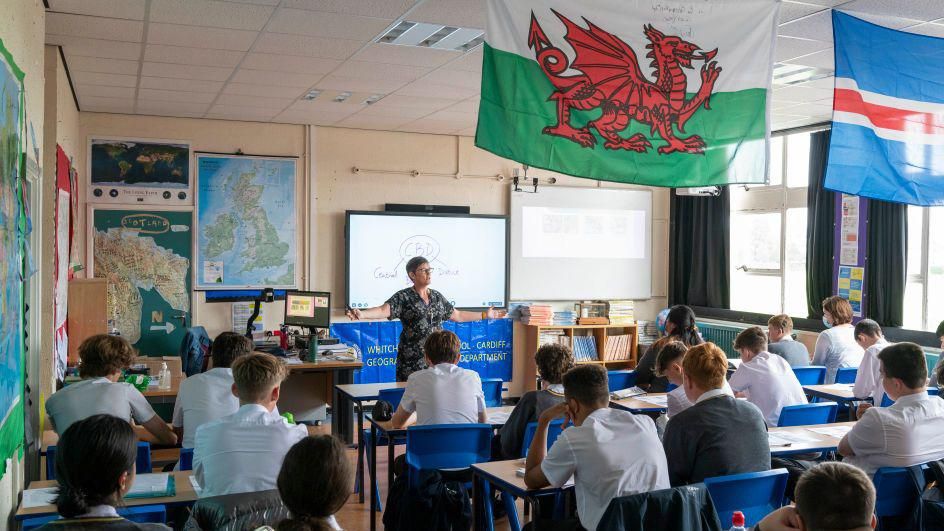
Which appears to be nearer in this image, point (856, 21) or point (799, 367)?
point (856, 21)

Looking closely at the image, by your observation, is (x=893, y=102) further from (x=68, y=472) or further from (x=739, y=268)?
(x=739, y=268)

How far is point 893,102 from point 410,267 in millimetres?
3508

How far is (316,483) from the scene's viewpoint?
197 cm

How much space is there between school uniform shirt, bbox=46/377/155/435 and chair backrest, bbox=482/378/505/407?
8.08 ft

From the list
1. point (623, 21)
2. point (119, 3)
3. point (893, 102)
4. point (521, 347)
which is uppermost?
point (119, 3)

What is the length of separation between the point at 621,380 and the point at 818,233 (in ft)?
12.3

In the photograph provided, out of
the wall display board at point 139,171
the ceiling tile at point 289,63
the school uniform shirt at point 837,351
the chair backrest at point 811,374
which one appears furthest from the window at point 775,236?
the wall display board at point 139,171

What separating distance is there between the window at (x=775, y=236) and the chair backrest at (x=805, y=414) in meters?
4.33

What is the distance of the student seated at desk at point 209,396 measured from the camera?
413 centimetres

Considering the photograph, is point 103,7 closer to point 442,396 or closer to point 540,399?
point 442,396

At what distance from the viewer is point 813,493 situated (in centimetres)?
221

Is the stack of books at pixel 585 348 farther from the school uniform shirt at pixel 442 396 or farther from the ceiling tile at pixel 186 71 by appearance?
the school uniform shirt at pixel 442 396

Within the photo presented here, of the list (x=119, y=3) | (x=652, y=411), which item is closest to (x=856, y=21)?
(x=652, y=411)

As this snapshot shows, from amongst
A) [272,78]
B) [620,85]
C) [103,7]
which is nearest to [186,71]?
[272,78]
